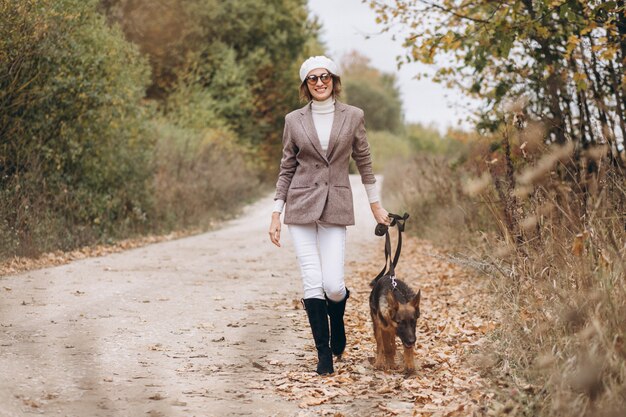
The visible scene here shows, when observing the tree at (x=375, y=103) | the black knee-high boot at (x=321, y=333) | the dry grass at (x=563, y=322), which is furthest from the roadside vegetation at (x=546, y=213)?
the tree at (x=375, y=103)

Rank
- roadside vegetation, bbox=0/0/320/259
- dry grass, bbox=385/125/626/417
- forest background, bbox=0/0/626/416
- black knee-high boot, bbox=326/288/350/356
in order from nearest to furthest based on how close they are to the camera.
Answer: dry grass, bbox=385/125/626/417
forest background, bbox=0/0/626/416
black knee-high boot, bbox=326/288/350/356
roadside vegetation, bbox=0/0/320/259

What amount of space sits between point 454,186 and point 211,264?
490 cm

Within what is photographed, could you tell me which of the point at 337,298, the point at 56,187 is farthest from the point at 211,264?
the point at 337,298

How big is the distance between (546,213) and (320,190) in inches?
72.3

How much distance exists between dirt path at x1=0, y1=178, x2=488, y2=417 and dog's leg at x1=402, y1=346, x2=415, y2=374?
0.08 m

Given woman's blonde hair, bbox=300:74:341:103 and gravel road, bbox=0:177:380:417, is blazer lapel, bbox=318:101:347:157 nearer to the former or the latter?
woman's blonde hair, bbox=300:74:341:103

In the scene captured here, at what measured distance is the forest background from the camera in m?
5.14

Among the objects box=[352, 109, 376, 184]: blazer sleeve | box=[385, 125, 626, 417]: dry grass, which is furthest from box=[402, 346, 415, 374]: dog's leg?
box=[352, 109, 376, 184]: blazer sleeve

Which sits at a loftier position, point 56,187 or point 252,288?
point 56,187

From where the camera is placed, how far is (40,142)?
1384 centimetres

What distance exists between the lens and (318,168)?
20.2ft

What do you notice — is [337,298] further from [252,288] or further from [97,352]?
[252,288]

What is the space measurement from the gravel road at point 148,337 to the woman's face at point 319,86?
2.06m

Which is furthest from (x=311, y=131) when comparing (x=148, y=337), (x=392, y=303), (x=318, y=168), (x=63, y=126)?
(x=63, y=126)
